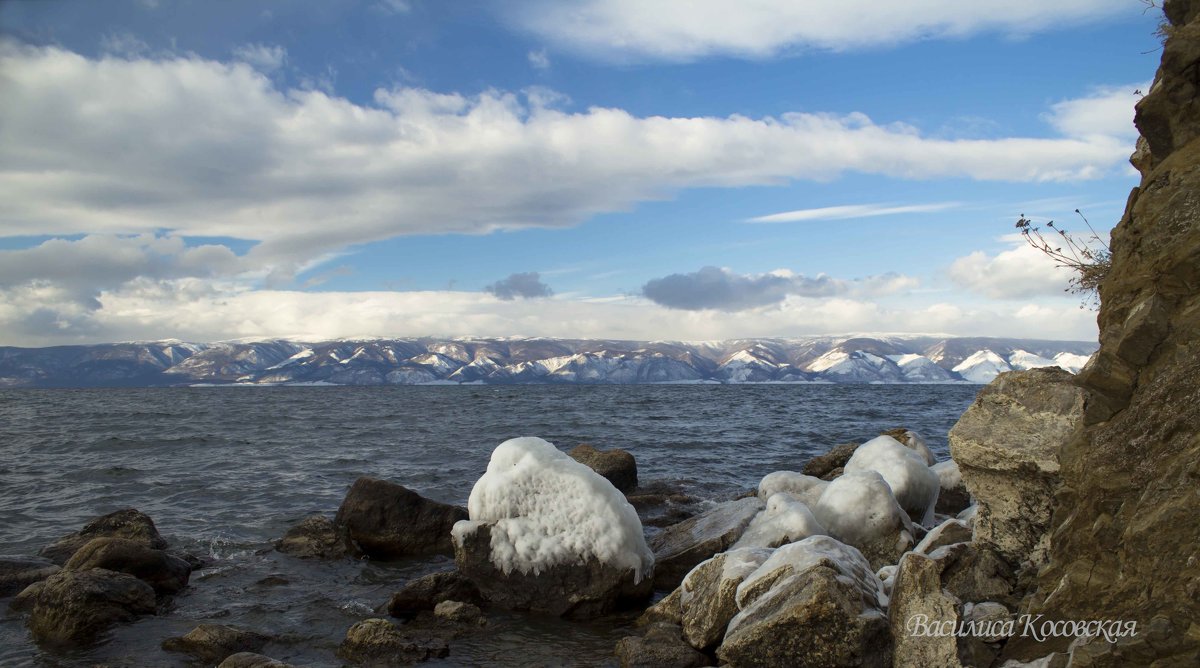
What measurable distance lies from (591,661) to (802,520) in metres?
3.63

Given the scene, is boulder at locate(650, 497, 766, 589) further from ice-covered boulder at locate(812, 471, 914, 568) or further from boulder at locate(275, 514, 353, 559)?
boulder at locate(275, 514, 353, 559)

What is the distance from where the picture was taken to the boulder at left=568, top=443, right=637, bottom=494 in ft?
62.3

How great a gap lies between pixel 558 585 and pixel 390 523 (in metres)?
4.61

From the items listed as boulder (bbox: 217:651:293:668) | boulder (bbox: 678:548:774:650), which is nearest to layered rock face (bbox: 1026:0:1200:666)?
boulder (bbox: 678:548:774:650)

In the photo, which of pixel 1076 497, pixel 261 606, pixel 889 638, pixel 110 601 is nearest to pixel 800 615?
pixel 889 638

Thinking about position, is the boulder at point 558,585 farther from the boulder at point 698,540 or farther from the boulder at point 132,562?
the boulder at point 132,562

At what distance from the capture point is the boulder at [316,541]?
43.8ft

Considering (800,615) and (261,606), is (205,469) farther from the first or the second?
(800,615)

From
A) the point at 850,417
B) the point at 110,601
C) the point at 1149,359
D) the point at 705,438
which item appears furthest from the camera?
the point at 850,417

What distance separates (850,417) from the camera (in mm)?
47094

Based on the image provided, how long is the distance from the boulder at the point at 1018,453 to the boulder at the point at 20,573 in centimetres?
1335

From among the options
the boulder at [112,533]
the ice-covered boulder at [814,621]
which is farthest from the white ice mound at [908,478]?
the boulder at [112,533]

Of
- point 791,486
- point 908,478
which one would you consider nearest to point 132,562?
point 791,486

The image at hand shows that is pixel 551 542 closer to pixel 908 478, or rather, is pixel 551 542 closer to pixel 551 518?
pixel 551 518
